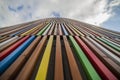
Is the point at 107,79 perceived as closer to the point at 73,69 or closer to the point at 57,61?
the point at 73,69

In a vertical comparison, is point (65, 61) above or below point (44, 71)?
below

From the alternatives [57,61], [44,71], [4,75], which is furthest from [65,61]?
[4,75]

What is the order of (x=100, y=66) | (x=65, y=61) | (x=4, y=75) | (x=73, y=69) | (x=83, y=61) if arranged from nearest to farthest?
(x=4, y=75), (x=73, y=69), (x=100, y=66), (x=83, y=61), (x=65, y=61)

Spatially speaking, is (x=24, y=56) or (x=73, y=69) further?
(x=24, y=56)

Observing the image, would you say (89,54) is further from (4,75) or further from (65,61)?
(4,75)

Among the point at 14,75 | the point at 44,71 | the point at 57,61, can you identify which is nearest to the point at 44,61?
the point at 57,61

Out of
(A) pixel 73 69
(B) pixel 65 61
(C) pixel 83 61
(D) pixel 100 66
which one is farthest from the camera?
A: (B) pixel 65 61

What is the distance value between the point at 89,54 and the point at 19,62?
1.49 metres

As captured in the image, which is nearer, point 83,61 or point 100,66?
point 100,66

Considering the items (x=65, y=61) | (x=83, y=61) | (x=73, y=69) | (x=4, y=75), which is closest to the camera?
(x=4, y=75)

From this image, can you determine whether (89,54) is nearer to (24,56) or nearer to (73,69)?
(73,69)

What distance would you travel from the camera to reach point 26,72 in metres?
2.20

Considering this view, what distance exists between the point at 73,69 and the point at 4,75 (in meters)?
1.06

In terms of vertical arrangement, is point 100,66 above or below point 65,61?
above
